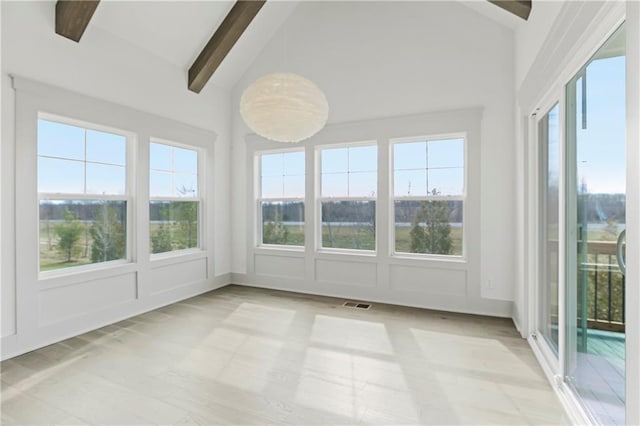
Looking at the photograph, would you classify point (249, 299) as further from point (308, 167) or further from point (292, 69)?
point (292, 69)

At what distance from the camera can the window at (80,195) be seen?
302 centimetres

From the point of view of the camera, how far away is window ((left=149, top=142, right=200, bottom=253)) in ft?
13.4

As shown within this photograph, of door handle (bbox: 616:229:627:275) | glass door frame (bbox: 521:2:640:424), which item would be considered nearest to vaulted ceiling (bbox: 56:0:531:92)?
glass door frame (bbox: 521:2:640:424)

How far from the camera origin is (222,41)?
12.8ft

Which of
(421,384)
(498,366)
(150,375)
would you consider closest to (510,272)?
(498,366)

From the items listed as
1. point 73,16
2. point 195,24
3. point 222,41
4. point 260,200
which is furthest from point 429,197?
point 73,16

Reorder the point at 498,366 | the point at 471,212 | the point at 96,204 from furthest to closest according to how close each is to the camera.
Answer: the point at 471,212, the point at 96,204, the point at 498,366

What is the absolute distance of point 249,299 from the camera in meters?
4.29

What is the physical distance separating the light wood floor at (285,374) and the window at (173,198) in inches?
45.5

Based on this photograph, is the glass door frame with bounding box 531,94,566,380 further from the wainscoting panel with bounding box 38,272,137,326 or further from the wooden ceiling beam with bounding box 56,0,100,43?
the wainscoting panel with bounding box 38,272,137,326

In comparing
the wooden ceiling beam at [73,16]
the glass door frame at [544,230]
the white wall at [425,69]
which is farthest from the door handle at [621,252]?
the wooden ceiling beam at [73,16]

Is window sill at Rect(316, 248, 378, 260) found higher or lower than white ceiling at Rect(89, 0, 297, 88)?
lower

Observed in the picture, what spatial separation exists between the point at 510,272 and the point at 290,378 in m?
2.71

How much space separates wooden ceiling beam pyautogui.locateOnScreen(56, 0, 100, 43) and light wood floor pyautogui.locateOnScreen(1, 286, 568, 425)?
2.90 meters
